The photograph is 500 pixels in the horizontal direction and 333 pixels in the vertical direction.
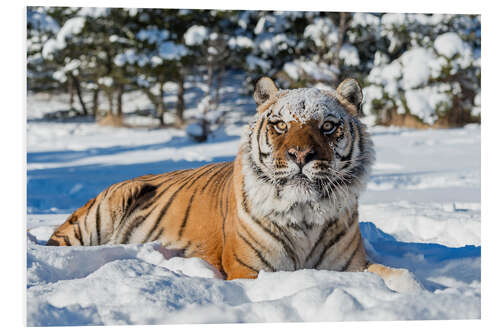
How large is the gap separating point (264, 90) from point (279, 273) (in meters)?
0.73

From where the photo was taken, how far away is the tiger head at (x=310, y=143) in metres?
1.90

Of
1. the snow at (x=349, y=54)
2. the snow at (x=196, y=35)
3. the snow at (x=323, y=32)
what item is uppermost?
the snow at (x=196, y=35)

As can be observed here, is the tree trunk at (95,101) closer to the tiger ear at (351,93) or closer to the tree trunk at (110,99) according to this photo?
the tree trunk at (110,99)

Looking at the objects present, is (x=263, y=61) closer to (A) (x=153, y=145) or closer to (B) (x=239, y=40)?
(B) (x=239, y=40)

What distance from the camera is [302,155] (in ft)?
6.06

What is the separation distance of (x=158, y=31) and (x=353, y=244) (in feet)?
8.96

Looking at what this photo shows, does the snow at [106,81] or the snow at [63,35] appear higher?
the snow at [63,35]

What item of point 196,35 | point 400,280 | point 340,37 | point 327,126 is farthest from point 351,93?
point 196,35

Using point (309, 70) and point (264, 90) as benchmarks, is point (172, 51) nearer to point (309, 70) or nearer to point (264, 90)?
point (309, 70)

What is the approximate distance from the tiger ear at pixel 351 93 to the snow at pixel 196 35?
2.26 metres

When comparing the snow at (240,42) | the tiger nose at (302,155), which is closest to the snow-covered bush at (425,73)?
the snow at (240,42)

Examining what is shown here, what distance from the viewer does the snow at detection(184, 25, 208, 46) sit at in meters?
4.24

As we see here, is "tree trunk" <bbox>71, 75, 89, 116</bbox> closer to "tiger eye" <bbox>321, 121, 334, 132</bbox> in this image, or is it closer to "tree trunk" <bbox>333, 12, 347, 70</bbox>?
"tree trunk" <bbox>333, 12, 347, 70</bbox>

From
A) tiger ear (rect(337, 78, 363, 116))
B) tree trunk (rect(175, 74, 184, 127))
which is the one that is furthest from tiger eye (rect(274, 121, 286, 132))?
tree trunk (rect(175, 74, 184, 127))
